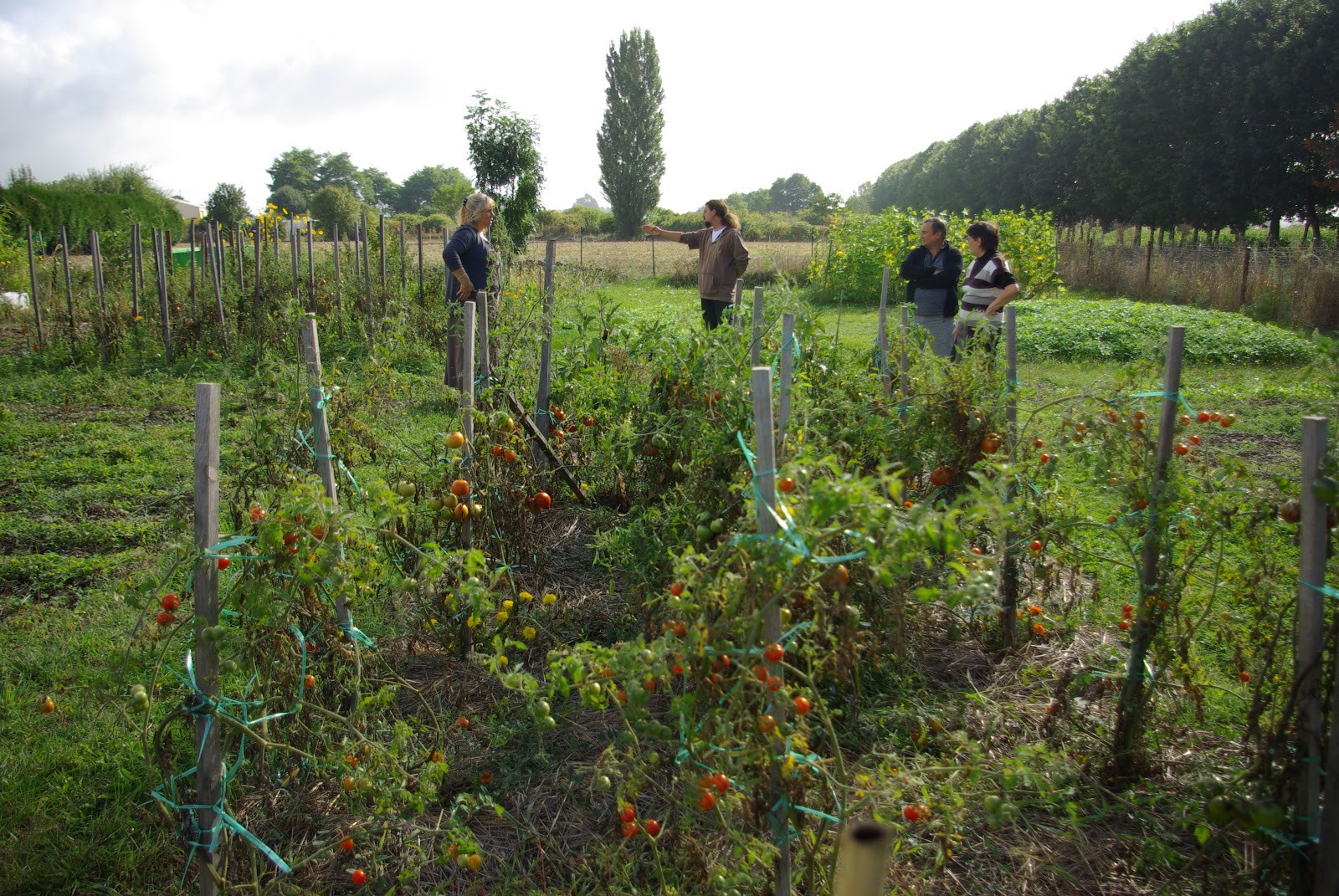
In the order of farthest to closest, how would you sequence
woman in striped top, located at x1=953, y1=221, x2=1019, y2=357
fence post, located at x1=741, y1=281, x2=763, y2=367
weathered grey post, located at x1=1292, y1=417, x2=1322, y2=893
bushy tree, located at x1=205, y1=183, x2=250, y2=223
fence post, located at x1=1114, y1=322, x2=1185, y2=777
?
bushy tree, located at x1=205, y1=183, x2=250, y2=223 < woman in striped top, located at x1=953, y1=221, x2=1019, y2=357 < fence post, located at x1=741, y1=281, x2=763, y2=367 < fence post, located at x1=1114, y1=322, x2=1185, y2=777 < weathered grey post, located at x1=1292, y1=417, x2=1322, y2=893

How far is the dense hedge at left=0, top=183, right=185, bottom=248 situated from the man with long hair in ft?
50.1

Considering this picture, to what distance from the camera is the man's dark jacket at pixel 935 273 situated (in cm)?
505

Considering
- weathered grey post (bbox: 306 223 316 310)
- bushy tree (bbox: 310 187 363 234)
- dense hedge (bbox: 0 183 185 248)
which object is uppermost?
bushy tree (bbox: 310 187 363 234)

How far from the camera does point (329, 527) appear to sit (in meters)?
1.90

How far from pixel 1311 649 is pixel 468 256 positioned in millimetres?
4663

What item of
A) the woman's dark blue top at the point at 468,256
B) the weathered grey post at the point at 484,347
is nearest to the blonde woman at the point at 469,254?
the woman's dark blue top at the point at 468,256

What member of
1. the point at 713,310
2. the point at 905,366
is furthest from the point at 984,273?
the point at 713,310

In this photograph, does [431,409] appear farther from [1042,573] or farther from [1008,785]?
[1008,785]

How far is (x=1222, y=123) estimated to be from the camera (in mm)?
21109

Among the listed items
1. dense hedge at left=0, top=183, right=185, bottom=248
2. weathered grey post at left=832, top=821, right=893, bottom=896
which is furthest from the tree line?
dense hedge at left=0, top=183, right=185, bottom=248

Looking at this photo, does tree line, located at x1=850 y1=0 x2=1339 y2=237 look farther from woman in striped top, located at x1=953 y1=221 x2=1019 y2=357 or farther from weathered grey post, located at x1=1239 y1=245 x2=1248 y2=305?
woman in striped top, located at x1=953 y1=221 x2=1019 y2=357

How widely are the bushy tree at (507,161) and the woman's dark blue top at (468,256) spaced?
9.07m

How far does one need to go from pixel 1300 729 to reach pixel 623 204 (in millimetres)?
46332

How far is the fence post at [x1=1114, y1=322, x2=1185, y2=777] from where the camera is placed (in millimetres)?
2139
